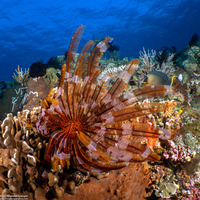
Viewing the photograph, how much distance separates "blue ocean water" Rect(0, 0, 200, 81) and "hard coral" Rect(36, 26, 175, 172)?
186 feet

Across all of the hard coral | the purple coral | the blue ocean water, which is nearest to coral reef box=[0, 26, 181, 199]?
the hard coral

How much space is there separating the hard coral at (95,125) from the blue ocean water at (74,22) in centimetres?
5673

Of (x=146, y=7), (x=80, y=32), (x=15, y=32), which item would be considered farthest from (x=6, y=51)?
(x=80, y=32)

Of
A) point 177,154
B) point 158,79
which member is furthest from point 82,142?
point 158,79

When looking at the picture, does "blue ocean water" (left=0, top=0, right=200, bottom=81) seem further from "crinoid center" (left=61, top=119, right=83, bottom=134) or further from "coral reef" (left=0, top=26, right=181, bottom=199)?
"crinoid center" (left=61, top=119, right=83, bottom=134)

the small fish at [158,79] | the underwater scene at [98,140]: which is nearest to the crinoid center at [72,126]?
the underwater scene at [98,140]

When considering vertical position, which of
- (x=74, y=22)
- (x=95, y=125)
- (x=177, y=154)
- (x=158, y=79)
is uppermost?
(x=74, y=22)

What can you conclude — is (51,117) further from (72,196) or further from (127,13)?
(127,13)

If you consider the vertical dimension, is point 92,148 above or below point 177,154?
above

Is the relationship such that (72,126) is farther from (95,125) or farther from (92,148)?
(92,148)

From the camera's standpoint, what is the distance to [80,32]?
7.77 feet

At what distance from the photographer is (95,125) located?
2.10m

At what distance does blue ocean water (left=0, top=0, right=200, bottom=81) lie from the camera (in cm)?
4988

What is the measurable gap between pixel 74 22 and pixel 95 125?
6694 centimetres
